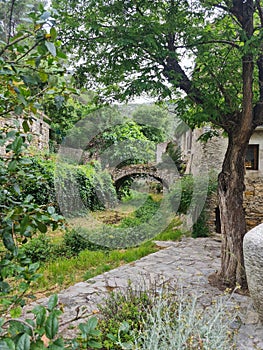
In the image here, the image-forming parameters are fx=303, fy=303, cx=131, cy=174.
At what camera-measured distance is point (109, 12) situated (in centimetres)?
330

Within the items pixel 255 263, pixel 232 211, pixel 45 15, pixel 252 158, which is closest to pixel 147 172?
pixel 252 158

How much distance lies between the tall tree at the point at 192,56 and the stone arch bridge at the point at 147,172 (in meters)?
5.49

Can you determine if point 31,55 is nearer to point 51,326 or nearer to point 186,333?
point 51,326

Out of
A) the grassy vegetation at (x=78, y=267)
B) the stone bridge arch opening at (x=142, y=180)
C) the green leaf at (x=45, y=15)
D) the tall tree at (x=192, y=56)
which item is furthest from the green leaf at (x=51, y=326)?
the stone bridge arch opening at (x=142, y=180)

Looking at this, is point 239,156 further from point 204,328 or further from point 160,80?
point 204,328

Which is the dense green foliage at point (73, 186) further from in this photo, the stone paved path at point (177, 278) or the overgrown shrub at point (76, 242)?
the stone paved path at point (177, 278)

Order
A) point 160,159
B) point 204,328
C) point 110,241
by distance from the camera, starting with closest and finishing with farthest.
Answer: point 204,328 < point 110,241 < point 160,159

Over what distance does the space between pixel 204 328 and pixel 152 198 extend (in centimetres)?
864

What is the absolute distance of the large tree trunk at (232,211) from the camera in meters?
3.82

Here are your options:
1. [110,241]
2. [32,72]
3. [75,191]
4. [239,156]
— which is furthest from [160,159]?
[32,72]

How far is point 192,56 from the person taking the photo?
4086 mm

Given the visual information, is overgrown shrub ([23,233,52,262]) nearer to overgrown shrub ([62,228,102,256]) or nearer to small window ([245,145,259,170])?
overgrown shrub ([62,228,102,256])

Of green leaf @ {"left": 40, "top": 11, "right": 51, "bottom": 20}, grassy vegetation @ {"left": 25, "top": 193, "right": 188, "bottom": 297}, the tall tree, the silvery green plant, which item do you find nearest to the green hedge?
grassy vegetation @ {"left": 25, "top": 193, "right": 188, "bottom": 297}

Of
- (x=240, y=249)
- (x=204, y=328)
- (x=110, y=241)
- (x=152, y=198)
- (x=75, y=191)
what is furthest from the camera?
(x=152, y=198)
